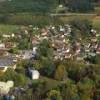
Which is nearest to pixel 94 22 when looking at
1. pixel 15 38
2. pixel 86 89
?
pixel 15 38

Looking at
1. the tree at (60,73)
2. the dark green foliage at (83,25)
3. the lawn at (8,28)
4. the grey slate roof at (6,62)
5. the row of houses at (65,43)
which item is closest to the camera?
the tree at (60,73)

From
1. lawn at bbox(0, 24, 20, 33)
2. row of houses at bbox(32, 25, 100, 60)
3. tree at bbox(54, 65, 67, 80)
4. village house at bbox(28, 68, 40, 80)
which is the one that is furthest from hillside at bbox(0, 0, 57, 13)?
tree at bbox(54, 65, 67, 80)

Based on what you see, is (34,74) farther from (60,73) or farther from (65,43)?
(65,43)

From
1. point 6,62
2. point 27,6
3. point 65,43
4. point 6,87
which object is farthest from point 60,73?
point 27,6

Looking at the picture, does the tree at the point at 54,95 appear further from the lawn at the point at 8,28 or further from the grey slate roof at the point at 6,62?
the lawn at the point at 8,28

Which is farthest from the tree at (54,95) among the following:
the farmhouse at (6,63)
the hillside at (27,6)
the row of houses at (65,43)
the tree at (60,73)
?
the hillside at (27,6)

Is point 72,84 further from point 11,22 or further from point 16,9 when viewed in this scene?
point 16,9

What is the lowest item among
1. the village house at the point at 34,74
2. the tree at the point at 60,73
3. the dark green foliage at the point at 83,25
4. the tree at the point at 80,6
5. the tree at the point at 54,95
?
the tree at the point at 80,6

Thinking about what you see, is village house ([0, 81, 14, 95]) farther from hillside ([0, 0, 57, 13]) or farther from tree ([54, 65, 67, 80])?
hillside ([0, 0, 57, 13])

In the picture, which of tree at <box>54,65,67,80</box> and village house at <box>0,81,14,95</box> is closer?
village house at <box>0,81,14,95</box>

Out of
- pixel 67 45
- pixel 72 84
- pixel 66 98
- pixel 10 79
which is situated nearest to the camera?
pixel 66 98

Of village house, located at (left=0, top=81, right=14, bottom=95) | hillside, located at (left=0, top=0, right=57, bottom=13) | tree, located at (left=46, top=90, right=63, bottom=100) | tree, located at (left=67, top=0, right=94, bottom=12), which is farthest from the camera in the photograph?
tree, located at (left=67, top=0, right=94, bottom=12)
